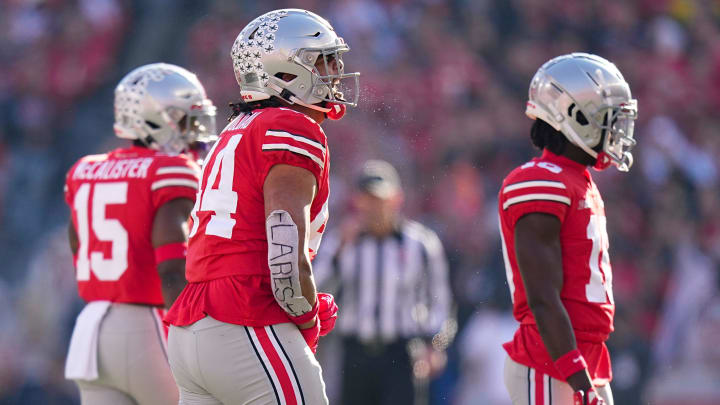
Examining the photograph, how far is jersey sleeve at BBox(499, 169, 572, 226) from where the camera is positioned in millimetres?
3723

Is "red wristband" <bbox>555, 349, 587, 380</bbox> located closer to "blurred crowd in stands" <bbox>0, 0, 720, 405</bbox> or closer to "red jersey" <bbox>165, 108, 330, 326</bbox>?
"red jersey" <bbox>165, 108, 330, 326</bbox>

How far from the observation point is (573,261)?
376 cm

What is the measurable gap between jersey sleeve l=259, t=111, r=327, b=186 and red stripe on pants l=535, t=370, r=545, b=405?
108cm

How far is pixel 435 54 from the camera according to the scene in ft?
33.1

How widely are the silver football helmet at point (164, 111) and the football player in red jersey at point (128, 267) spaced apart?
165mm

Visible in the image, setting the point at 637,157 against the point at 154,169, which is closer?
the point at 154,169

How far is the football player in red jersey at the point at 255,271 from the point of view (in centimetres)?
320

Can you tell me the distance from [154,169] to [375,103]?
1.10 metres

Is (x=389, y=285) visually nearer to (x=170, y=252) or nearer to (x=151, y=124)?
(x=151, y=124)

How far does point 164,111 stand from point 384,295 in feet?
8.30

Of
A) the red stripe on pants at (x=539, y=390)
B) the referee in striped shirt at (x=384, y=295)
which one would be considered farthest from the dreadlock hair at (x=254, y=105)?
the referee in striped shirt at (x=384, y=295)

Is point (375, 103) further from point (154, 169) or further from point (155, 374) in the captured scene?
point (155, 374)

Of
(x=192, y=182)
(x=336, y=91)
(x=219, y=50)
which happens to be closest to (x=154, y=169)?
(x=192, y=182)

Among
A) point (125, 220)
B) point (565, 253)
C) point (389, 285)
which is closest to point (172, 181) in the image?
point (125, 220)
